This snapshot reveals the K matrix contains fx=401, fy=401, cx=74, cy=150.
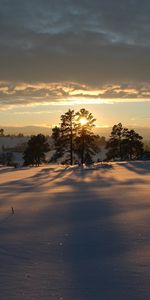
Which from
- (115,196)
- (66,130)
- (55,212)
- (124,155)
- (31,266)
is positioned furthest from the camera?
(124,155)

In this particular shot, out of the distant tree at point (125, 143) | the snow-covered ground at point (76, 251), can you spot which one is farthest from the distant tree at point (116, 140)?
the snow-covered ground at point (76, 251)

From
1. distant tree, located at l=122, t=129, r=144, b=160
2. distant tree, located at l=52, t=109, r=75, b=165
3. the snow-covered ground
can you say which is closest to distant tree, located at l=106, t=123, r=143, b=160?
distant tree, located at l=122, t=129, r=144, b=160

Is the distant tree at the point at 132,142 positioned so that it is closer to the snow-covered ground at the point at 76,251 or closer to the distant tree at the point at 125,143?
the distant tree at the point at 125,143

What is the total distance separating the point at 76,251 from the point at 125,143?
194 feet

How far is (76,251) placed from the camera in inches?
249

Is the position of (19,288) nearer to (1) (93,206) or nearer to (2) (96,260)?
(2) (96,260)

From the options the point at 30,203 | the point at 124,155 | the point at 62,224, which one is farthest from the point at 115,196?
the point at 124,155

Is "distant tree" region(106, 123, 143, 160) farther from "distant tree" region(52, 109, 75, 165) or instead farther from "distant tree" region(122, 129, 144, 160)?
"distant tree" region(52, 109, 75, 165)

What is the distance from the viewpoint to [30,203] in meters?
10.8

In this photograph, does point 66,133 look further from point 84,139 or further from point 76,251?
point 76,251

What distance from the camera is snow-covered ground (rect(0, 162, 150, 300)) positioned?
4.77m

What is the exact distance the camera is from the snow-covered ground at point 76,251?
15.7 ft

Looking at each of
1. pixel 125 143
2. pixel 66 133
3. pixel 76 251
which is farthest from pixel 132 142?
pixel 76 251

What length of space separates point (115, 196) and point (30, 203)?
2494mm
